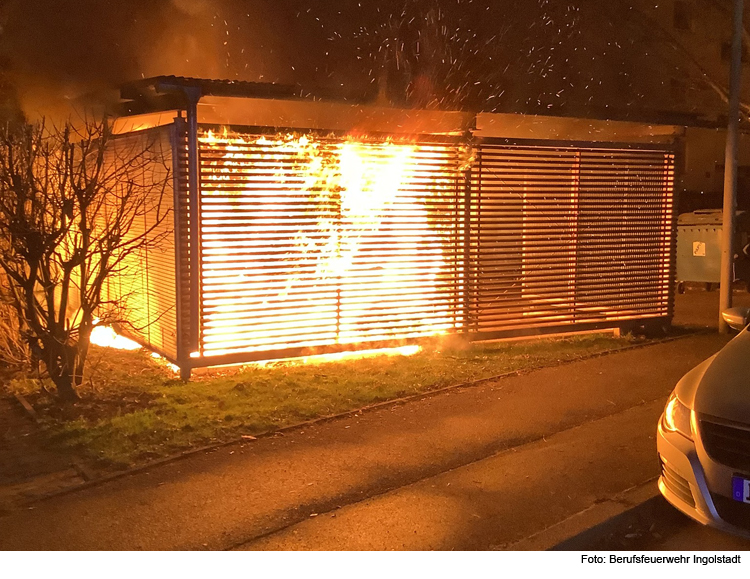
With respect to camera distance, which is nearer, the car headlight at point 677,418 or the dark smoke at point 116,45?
the car headlight at point 677,418

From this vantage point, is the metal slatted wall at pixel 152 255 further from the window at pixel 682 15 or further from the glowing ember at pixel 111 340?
the window at pixel 682 15

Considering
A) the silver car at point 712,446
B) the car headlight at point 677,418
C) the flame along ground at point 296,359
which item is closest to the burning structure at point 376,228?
the flame along ground at point 296,359

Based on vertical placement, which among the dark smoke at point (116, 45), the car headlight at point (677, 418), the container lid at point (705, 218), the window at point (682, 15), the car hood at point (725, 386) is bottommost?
the car headlight at point (677, 418)

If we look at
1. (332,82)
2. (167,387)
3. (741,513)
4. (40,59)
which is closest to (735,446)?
(741,513)

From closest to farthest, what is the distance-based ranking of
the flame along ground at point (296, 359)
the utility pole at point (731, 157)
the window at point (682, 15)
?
the flame along ground at point (296, 359) → the utility pole at point (731, 157) → the window at point (682, 15)

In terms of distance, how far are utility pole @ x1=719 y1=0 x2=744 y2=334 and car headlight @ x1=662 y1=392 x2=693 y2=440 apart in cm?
577

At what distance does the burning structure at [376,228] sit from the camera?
756cm

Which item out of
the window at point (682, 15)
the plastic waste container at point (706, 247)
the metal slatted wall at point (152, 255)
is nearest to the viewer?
the metal slatted wall at point (152, 255)

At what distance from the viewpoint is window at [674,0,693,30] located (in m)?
25.3

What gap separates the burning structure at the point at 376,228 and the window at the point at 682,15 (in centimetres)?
1734

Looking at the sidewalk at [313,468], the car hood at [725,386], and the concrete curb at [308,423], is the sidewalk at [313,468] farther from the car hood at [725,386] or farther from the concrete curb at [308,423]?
the car hood at [725,386]

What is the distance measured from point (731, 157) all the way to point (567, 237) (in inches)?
97.5

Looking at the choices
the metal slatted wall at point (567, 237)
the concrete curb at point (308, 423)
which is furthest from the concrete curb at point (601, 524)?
the metal slatted wall at point (567, 237)

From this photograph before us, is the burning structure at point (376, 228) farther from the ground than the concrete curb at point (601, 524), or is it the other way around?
the burning structure at point (376, 228)
